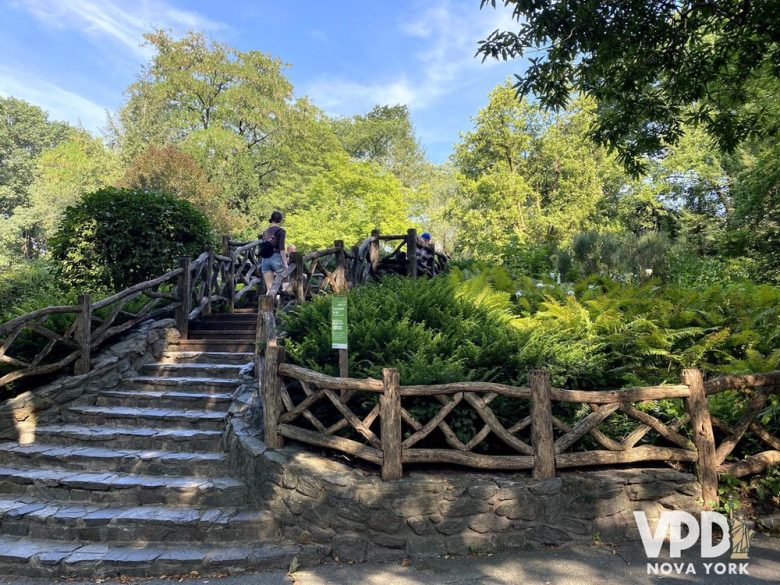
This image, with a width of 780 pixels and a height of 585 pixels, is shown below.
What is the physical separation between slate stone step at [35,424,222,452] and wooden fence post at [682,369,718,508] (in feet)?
15.6

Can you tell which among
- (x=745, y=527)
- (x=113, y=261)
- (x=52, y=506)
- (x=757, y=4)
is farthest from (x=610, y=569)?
(x=113, y=261)

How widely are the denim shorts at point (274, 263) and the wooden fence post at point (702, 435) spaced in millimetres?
5947

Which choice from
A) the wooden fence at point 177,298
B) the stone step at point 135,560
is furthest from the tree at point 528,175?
the stone step at point 135,560

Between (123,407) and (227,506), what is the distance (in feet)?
8.08

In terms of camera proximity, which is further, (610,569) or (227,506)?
(227,506)

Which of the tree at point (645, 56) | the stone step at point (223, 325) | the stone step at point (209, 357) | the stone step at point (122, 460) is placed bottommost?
the stone step at point (122, 460)

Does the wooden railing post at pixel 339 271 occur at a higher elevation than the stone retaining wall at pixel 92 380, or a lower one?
higher

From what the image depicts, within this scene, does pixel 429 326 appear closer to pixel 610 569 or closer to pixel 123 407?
pixel 610 569

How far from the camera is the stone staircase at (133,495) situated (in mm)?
3941

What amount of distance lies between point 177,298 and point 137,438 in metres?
2.89

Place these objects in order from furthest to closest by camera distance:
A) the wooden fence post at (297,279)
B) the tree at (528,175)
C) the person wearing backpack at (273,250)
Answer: the tree at (528,175) < the wooden fence post at (297,279) < the person wearing backpack at (273,250)

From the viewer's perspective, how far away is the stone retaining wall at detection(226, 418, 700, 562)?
399 cm

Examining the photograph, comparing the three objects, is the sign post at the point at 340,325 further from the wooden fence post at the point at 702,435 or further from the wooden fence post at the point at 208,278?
the wooden fence post at the point at 208,278

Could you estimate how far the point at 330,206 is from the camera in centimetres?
2255
